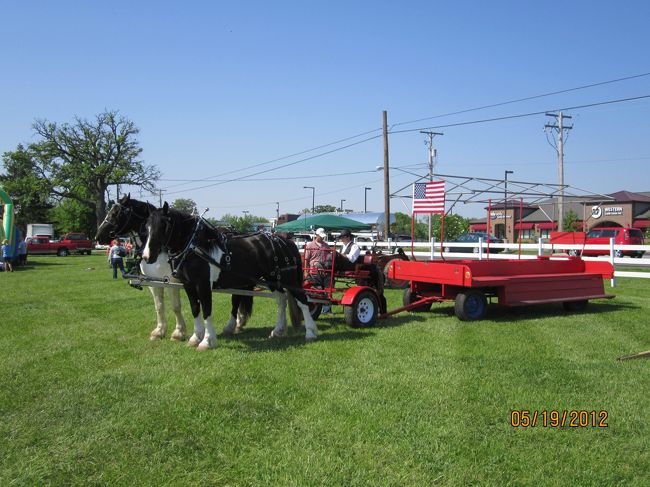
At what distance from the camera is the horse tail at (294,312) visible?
946 cm

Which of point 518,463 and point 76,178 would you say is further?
point 76,178

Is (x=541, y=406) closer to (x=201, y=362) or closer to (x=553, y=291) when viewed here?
(x=201, y=362)

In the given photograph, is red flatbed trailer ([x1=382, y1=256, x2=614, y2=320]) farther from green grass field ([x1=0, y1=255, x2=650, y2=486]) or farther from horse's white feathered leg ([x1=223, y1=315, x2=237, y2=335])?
horse's white feathered leg ([x1=223, y1=315, x2=237, y2=335])

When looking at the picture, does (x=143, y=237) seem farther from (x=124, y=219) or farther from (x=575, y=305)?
(x=575, y=305)

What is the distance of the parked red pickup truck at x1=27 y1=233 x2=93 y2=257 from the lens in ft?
144

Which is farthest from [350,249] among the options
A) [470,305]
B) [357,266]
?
[470,305]

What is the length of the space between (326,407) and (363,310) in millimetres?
4485

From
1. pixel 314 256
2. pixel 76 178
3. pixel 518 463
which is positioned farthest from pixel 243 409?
pixel 76 178

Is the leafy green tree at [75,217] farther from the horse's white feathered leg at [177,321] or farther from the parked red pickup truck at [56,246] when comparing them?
the horse's white feathered leg at [177,321]

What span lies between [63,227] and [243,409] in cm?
6982

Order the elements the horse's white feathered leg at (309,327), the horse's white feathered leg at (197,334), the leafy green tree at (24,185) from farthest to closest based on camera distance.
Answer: the leafy green tree at (24,185) < the horse's white feathered leg at (309,327) < the horse's white feathered leg at (197,334)

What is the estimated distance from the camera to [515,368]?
6695 millimetres

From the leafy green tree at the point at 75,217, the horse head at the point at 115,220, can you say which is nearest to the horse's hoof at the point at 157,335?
the horse head at the point at 115,220
